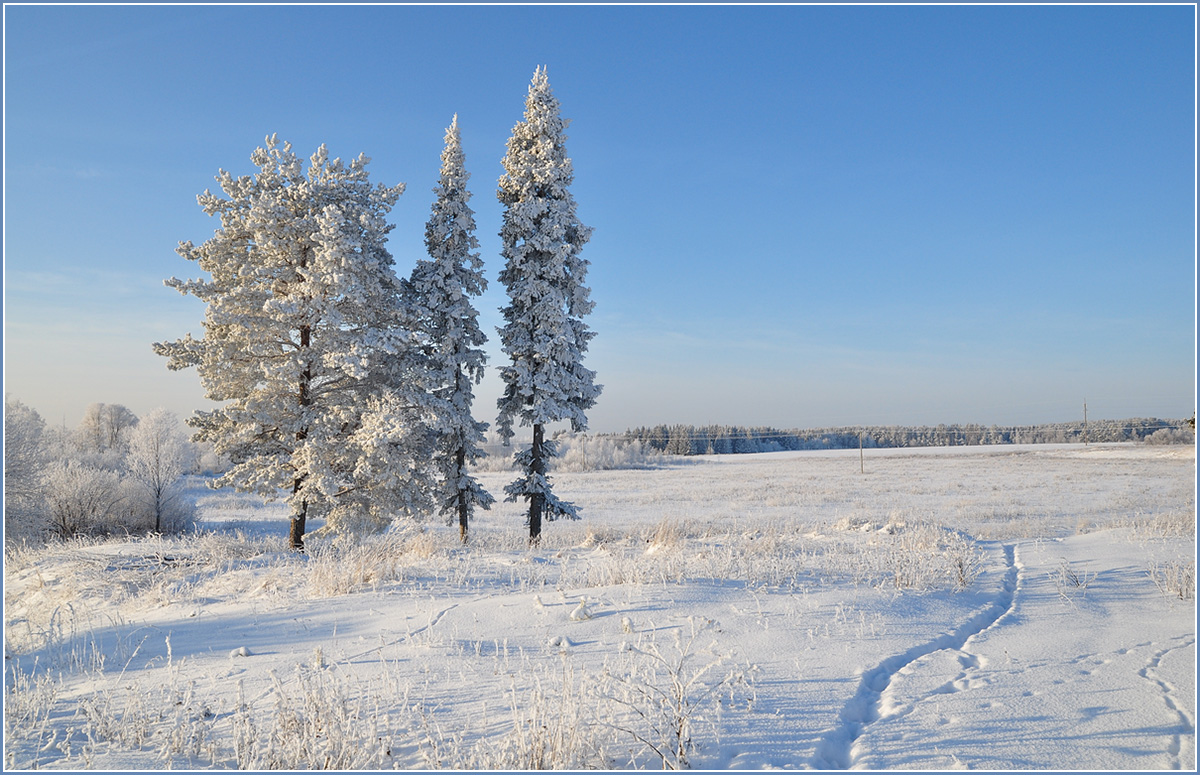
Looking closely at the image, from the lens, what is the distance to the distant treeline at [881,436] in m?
76.4

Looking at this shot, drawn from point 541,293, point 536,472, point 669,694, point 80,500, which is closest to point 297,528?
point 536,472

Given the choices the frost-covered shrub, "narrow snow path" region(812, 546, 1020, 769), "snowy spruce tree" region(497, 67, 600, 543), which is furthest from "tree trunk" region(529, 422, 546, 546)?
the frost-covered shrub

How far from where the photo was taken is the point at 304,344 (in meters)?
15.1

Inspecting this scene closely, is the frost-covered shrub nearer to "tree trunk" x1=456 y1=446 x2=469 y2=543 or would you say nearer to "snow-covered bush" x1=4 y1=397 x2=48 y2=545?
"snow-covered bush" x1=4 y1=397 x2=48 y2=545

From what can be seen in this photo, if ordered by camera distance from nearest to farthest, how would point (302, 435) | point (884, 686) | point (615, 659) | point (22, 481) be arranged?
point (884, 686) < point (615, 659) < point (302, 435) < point (22, 481)

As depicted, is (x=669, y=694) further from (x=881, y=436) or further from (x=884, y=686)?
(x=881, y=436)

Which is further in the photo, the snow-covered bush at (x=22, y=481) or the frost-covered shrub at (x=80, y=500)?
the frost-covered shrub at (x=80, y=500)

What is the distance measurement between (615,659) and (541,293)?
1309 cm

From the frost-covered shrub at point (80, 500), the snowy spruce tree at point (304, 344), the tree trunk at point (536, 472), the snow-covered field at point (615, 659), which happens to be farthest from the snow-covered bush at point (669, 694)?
the frost-covered shrub at point (80, 500)

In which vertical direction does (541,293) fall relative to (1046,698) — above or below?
above

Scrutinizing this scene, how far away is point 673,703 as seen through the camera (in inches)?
169

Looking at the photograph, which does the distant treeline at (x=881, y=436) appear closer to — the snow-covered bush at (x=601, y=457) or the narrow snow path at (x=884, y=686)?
the snow-covered bush at (x=601, y=457)

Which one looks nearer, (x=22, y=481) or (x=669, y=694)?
(x=669, y=694)

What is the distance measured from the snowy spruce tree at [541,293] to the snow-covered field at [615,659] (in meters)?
5.58
